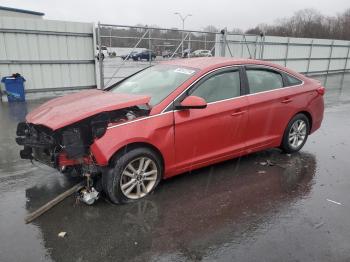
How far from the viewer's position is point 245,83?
482 cm

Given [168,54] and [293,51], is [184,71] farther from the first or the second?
[293,51]

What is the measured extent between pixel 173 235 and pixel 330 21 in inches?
2806

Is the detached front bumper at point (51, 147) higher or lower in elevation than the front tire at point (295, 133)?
higher

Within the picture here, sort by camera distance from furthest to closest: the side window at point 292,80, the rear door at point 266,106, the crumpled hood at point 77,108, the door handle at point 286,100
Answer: the side window at point 292,80, the door handle at point 286,100, the rear door at point 266,106, the crumpled hood at point 77,108

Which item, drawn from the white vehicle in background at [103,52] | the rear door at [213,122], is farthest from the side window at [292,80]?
the white vehicle in background at [103,52]

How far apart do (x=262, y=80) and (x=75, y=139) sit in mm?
2989

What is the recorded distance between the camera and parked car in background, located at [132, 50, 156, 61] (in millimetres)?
13366

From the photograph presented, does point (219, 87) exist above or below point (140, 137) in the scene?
above

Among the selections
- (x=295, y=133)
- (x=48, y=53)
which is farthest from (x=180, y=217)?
(x=48, y=53)

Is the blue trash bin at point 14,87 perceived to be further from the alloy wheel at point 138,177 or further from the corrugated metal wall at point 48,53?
the alloy wheel at point 138,177

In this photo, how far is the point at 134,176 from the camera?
387 cm

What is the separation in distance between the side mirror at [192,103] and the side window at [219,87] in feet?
0.87

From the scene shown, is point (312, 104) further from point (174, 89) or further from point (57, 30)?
point (57, 30)

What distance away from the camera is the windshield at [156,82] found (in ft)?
14.1
